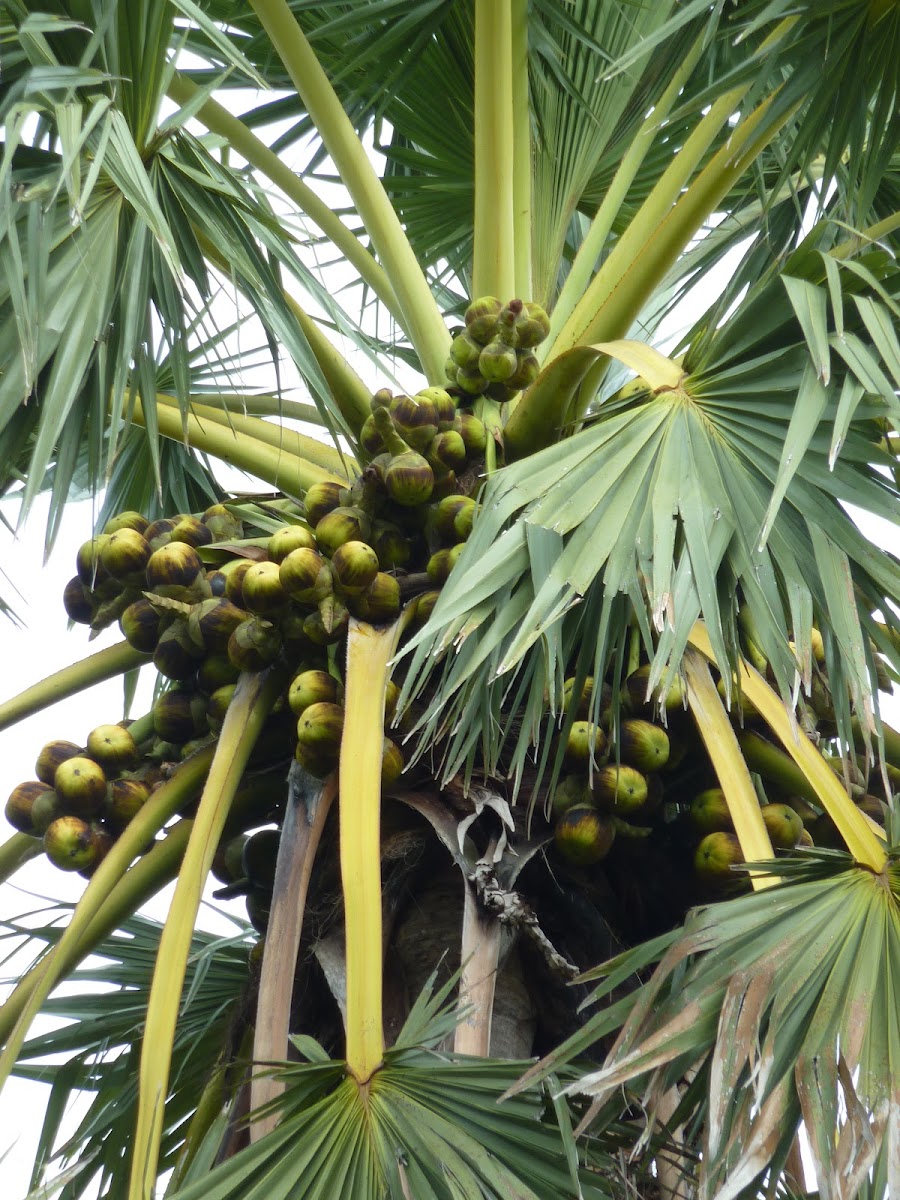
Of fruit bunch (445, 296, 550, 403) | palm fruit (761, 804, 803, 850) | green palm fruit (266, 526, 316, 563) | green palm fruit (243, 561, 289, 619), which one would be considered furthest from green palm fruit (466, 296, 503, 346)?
palm fruit (761, 804, 803, 850)

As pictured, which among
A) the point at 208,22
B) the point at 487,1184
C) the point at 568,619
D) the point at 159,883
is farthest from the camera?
the point at 159,883

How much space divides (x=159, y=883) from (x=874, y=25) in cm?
242

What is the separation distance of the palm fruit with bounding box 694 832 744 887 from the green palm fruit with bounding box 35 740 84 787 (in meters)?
1.40

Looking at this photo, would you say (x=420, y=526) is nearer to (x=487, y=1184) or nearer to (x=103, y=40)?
(x=103, y=40)

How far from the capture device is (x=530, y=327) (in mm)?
3518

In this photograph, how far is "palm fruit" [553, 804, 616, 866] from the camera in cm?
303

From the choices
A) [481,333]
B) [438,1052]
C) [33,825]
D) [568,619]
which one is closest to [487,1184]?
[438,1052]

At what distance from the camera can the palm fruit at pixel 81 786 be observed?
3271 mm

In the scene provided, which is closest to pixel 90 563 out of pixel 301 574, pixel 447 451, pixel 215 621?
pixel 215 621

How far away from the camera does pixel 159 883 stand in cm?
324

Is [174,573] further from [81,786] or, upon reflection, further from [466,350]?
[466,350]

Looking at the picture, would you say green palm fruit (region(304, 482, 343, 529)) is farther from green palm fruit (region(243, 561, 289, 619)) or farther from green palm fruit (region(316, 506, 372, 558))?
green palm fruit (region(243, 561, 289, 619))

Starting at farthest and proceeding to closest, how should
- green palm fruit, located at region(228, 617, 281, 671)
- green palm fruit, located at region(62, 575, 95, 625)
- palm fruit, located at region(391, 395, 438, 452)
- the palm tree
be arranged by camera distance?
green palm fruit, located at region(62, 575, 95, 625) → palm fruit, located at region(391, 395, 438, 452) → green palm fruit, located at region(228, 617, 281, 671) → the palm tree

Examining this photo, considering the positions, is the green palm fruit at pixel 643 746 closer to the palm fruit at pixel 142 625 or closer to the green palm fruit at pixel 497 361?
the green palm fruit at pixel 497 361
